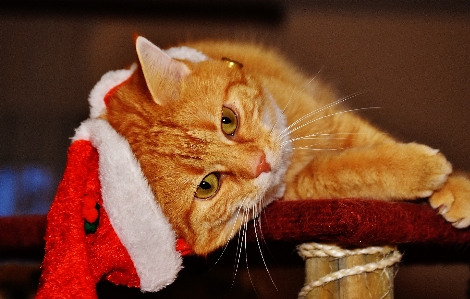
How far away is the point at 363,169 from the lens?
105cm

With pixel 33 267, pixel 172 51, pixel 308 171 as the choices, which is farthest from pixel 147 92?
pixel 33 267

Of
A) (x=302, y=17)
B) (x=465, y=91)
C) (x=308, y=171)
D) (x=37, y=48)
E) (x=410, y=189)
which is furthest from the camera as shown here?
(x=37, y=48)

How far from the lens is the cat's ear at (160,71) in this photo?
1.00 metres

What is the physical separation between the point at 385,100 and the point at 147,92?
4.97ft

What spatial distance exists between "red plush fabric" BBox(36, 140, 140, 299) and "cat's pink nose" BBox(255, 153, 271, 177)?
0.30 metres

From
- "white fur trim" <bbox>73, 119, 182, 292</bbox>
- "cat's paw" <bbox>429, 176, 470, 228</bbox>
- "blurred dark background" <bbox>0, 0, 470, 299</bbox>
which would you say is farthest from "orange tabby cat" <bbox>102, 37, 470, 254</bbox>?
"blurred dark background" <bbox>0, 0, 470, 299</bbox>

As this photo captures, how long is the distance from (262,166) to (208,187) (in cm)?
11

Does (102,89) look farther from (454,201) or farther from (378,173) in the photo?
(454,201)

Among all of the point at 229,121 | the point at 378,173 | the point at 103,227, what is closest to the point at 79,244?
the point at 103,227

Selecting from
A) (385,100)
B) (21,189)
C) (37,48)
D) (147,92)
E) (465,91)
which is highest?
(465,91)

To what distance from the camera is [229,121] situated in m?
1.06

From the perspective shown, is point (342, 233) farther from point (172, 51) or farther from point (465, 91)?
point (465, 91)

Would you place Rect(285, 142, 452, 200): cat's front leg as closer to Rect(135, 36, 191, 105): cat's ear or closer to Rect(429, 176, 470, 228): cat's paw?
Rect(429, 176, 470, 228): cat's paw

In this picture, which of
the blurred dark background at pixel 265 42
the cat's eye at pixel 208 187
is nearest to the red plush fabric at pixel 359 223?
the cat's eye at pixel 208 187
